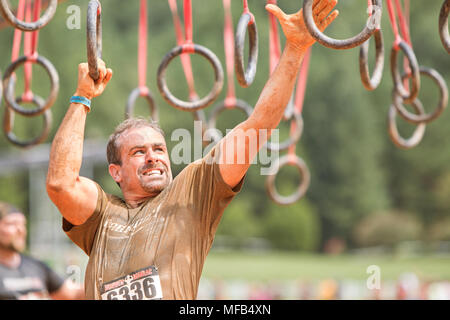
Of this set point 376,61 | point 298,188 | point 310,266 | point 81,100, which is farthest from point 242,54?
point 310,266

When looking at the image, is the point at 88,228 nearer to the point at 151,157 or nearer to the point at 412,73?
the point at 151,157

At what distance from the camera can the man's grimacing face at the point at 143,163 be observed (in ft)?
10.0

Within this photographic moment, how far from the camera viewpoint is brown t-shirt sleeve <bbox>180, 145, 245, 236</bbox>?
114 inches

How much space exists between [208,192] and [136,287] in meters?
0.51

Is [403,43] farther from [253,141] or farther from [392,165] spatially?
[392,165]

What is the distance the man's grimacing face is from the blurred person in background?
2136mm

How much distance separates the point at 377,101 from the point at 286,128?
6607 millimetres

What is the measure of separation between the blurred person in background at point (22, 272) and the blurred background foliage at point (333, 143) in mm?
27528

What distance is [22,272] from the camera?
508cm

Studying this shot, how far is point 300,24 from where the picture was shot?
110 inches

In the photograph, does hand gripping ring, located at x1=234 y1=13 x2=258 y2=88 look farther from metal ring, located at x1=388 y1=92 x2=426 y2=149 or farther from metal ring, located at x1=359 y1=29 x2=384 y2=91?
metal ring, located at x1=388 y1=92 x2=426 y2=149

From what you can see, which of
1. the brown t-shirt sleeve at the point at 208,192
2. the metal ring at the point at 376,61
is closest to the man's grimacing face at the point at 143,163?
the brown t-shirt sleeve at the point at 208,192

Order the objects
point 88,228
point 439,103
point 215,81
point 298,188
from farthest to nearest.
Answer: point 298,188
point 439,103
point 215,81
point 88,228

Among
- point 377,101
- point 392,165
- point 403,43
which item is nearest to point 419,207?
point 392,165
